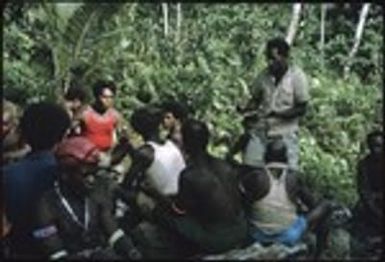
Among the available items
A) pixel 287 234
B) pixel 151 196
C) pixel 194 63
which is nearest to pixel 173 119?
pixel 151 196

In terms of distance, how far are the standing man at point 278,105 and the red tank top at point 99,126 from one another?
45.7 inches

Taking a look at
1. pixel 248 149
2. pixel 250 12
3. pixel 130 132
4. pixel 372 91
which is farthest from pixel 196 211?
pixel 250 12

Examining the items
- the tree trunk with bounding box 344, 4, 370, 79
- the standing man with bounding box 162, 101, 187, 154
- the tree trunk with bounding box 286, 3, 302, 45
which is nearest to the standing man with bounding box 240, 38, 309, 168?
the standing man with bounding box 162, 101, 187, 154

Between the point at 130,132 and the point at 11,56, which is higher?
the point at 11,56

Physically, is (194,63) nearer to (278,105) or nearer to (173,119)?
(278,105)

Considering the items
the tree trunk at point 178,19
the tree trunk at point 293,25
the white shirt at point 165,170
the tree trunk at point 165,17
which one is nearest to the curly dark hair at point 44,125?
the white shirt at point 165,170

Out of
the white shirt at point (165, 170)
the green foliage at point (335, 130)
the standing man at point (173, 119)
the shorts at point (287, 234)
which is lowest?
the green foliage at point (335, 130)

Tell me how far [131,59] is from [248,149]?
19.0 ft

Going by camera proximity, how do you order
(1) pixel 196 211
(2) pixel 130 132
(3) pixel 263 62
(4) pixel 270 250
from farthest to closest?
(3) pixel 263 62 → (2) pixel 130 132 → (1) pixel 196 211 → (4) pixel 270 250

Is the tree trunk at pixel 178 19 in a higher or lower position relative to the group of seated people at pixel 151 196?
higher

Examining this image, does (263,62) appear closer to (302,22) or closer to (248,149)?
(302,22)

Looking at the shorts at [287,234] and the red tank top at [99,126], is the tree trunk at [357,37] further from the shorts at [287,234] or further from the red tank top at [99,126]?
the shorts at [287,234]

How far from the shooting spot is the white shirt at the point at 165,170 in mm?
6406

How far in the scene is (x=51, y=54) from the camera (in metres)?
13.1
